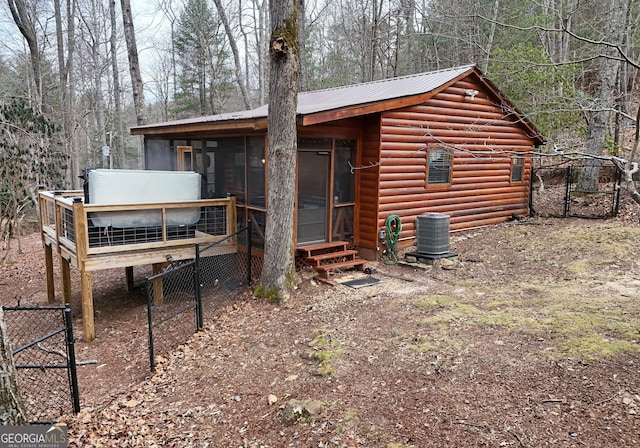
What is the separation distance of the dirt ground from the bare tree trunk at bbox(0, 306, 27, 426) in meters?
0.86

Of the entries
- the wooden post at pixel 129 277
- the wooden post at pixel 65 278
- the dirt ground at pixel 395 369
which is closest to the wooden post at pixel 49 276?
the wooden post at pixel 65 278

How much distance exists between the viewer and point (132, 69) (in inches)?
563

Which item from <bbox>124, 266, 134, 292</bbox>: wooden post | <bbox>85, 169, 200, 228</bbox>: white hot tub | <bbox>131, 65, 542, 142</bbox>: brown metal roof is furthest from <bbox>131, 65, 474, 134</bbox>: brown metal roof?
<bbox>124, 266, 134, 292</bbox>: wooden post

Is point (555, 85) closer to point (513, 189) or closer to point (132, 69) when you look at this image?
point (513, 189)

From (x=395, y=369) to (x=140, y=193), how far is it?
5.40m

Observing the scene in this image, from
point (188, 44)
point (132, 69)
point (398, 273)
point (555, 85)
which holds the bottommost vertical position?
point (398, 273)

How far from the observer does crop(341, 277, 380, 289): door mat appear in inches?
292

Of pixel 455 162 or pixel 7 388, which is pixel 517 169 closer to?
pixel 455 162

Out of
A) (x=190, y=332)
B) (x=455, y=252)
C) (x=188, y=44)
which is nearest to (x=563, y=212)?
(x=455, y=252)

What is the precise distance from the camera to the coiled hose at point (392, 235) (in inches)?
350

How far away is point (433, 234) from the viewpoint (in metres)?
8.54

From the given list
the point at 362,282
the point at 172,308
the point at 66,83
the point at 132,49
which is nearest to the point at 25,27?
the point at 66,83

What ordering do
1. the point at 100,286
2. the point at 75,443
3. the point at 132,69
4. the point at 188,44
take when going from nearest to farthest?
the point at 75,443 → the point at 100,286 → the point at 132,69 → the point at 188,44

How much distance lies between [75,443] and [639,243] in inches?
388
